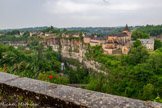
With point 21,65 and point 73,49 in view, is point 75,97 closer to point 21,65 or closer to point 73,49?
point 21,65

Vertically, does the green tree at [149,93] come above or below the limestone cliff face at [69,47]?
below

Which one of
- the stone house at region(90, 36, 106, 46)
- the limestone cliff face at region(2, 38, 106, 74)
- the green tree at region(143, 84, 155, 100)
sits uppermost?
the stone house at region(90, 36, 106, 46)

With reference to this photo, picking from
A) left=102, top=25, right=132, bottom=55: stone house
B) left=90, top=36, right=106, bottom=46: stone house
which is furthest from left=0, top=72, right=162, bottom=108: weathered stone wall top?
left=90, top=36, right=106, bottom=46: stone house

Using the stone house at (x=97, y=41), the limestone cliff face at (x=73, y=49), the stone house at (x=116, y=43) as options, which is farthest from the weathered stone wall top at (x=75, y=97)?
the stone house at (x=97, y=41)

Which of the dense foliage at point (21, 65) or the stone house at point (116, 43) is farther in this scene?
the stone house at point (116, 43)

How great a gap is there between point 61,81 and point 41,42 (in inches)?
1998

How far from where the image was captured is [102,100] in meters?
2.95

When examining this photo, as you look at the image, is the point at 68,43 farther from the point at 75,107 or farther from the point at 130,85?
the point at 75,107

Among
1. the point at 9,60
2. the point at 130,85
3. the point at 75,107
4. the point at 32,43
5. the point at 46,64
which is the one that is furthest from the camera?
the point at 32,43

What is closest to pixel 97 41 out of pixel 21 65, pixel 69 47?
pixel 69 47

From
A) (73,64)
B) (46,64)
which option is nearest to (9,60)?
(46,64)

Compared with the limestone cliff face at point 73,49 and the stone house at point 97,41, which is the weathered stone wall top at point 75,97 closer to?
the limestone cliff face at point 73,49

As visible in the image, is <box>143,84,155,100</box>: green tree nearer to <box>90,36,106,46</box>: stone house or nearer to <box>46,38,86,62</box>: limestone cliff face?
<box>90,36,106,46</box>: stone house

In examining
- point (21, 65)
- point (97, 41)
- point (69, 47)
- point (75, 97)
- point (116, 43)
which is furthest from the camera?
point (69, 47)
